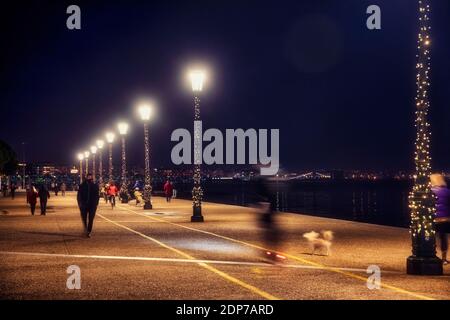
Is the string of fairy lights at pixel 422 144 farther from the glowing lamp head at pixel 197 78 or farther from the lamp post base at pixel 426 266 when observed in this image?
the glowing lamp head at pixel 197 78

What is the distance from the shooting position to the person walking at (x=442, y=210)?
1387cm

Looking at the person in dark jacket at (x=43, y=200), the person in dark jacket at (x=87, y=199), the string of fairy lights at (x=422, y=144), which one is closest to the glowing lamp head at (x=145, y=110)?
the person in dark jacket at (x=43, y=200)

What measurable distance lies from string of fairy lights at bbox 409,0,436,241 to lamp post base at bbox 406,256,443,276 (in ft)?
1.82

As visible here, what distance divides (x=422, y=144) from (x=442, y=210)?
5.46 ft

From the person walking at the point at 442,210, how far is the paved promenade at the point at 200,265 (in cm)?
95

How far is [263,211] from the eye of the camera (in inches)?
604

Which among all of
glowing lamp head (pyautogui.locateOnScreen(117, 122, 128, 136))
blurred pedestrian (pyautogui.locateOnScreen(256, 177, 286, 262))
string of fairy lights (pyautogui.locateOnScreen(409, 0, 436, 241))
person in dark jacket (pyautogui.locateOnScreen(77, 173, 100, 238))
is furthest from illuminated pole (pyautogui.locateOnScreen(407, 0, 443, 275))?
glowing lamp head (pyautogui.locateOnScreen(117, 122, 128, 136))

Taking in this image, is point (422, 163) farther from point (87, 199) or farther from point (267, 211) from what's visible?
point (87, 199)

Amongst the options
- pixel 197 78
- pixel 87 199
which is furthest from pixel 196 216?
pixel 87 199

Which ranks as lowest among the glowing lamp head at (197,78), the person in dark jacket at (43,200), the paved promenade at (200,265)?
the paved promenade at (200,265)

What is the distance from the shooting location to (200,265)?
13664 mm

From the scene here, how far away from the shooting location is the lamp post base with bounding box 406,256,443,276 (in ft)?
40.4
